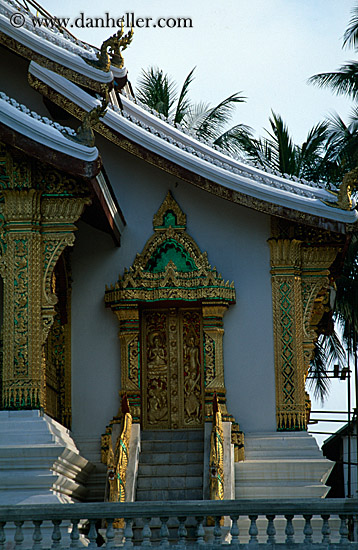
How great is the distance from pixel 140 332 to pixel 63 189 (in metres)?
2.47

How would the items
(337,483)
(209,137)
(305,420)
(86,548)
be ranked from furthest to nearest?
(209,137) < (337,483) < (305,420) < (86,548)

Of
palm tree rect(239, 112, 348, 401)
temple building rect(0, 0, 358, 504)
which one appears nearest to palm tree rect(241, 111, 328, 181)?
palm tree rect(239, 112, 348, 401)

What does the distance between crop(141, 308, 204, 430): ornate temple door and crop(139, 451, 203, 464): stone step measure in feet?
2.20

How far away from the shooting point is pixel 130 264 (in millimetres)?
13484

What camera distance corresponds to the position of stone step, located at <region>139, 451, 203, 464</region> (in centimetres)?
1255

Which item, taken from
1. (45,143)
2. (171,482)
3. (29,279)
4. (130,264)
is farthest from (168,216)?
(171,482)

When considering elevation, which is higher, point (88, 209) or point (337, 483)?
point (88, 209)

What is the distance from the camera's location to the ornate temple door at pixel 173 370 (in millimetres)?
13344

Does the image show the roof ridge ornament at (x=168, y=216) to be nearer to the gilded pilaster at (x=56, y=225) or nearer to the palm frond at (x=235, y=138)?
the gilded pilaster at (x=56, y=225)

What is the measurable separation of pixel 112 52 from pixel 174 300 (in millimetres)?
3165

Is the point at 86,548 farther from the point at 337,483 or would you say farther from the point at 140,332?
the point at 337,483

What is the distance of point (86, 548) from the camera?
845cm

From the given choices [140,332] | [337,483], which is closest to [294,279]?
[140,332]

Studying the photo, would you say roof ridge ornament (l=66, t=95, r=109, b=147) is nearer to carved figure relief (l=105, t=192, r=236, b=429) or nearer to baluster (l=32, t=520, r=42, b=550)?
carved figure relief (l=105, t=192, r=236, b=429)
